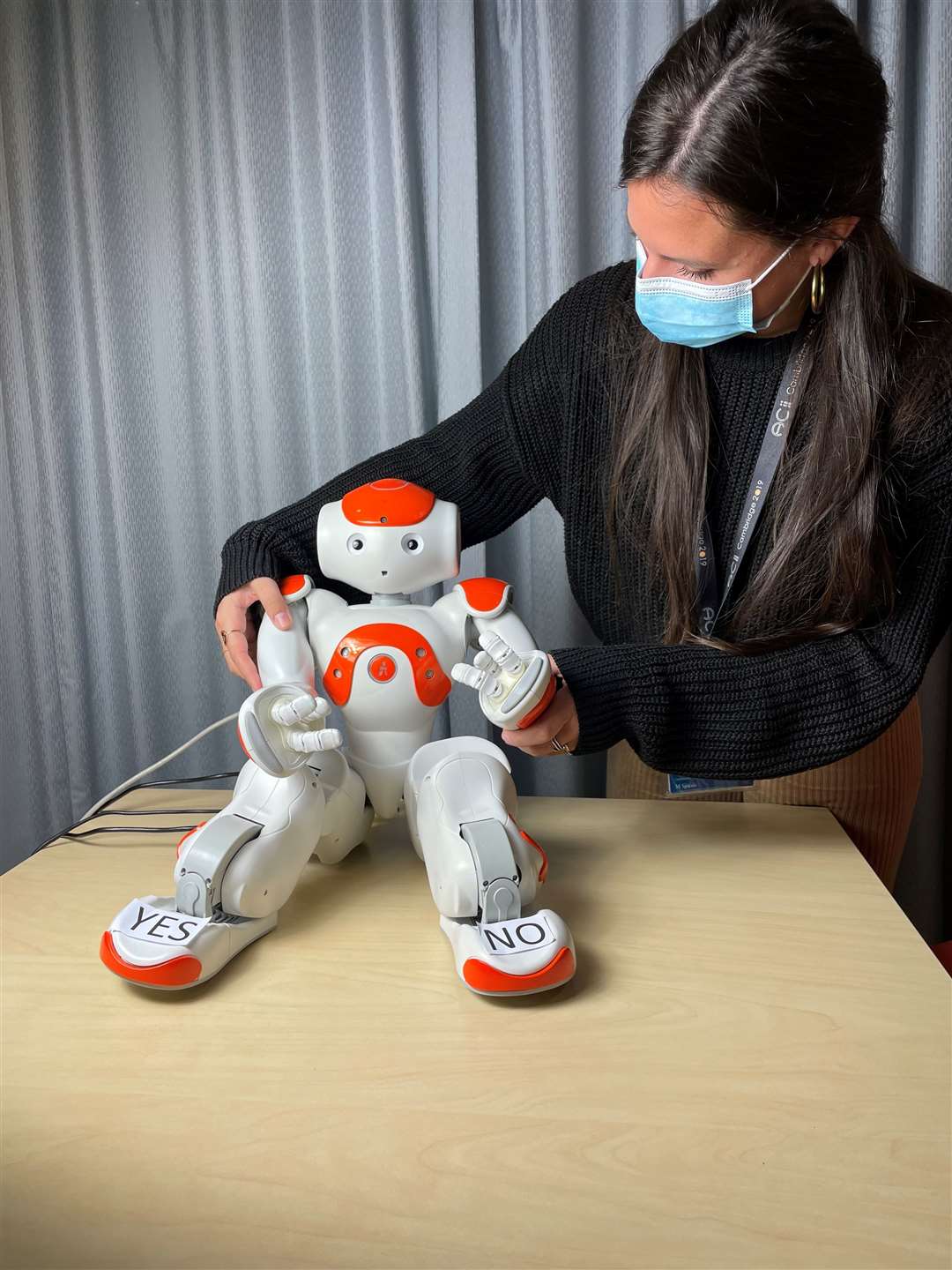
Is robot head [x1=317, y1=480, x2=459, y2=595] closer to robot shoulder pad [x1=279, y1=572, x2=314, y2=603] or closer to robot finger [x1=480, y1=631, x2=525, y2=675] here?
robot shoulder pad [x1=279, y1=572, x2=314, y2=603]

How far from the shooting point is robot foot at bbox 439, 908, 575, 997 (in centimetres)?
75

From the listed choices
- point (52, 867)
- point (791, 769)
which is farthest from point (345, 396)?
point (791, 769)

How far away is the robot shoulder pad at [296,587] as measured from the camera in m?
0.99

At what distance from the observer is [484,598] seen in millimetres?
984

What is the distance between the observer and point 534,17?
1373 millimetres

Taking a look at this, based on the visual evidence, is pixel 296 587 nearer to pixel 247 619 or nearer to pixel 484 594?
pixel 247 619

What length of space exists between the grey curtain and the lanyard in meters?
0.53

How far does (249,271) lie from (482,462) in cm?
63

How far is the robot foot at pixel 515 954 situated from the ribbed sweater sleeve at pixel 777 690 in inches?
6.5

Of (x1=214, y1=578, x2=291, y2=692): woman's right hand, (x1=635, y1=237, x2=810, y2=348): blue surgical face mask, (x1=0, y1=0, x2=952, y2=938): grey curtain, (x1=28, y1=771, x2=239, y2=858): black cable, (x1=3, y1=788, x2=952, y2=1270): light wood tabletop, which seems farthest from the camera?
(x1=0, y1=0, x2=952, y2=938): grey curtain

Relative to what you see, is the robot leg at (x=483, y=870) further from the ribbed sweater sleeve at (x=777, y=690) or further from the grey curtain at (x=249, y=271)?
the grey curtain at (x=249, y=271)

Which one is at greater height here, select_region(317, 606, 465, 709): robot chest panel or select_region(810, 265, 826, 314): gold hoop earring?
select_region(810, 265, 826, 314): gold hoop earring

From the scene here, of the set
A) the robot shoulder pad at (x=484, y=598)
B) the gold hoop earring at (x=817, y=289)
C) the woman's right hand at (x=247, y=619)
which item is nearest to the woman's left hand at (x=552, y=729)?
the robot shoulder pad at (x=484, y=598)

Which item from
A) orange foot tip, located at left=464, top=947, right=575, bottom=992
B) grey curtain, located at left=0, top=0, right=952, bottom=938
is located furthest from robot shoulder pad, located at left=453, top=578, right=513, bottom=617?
grey curtain, located at left=0, top=0, right=952, bottom=938
